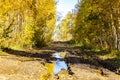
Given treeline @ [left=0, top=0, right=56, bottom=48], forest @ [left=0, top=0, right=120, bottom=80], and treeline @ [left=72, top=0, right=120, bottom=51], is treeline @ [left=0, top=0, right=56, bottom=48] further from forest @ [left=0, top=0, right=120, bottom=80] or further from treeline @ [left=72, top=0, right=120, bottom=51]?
treeline @ [left=72, top=0, right=120, bottom=51]

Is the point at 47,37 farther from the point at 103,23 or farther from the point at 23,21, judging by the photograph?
the point at 103,23

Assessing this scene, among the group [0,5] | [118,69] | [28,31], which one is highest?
[0,5]

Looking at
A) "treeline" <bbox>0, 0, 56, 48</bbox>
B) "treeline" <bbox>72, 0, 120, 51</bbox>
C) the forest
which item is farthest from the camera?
"treeline" <bbox>0, 0, 56, 48</bbox>

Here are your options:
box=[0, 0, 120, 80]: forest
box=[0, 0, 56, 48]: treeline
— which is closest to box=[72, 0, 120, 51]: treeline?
box=[0, 0, 120, 80]: forest

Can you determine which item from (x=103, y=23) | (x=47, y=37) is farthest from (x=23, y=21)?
(x=47, y=37)

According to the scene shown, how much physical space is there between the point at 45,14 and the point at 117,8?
21241 mm

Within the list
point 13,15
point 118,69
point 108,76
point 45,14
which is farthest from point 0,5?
point 45,14

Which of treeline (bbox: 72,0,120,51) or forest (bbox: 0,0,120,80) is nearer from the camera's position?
forest (bbox: 0,0,120,80)

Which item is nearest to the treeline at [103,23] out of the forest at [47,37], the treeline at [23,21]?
the forest at [47,37]

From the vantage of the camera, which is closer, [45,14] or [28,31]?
[28,31]

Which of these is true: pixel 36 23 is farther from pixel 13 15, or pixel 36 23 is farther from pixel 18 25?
pixel 13 15

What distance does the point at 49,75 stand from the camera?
1709 centimetres

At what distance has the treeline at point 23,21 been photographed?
32375mm

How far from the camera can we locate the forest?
20.5 meters
